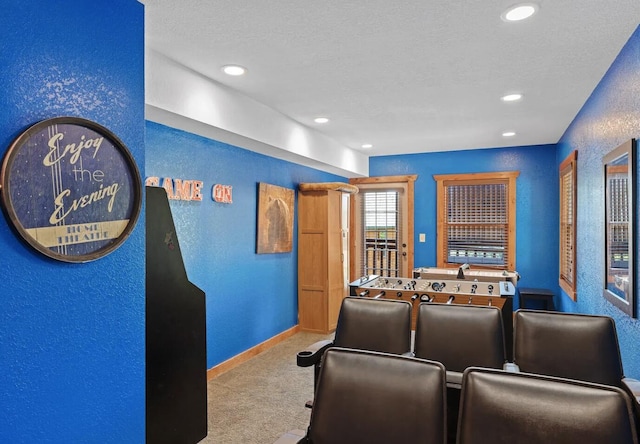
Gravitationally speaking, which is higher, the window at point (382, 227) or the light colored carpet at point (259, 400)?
the window at point (382, 227)

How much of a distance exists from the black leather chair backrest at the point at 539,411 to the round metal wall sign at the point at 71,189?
160cm

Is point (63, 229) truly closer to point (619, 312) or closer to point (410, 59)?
point (410, 59)

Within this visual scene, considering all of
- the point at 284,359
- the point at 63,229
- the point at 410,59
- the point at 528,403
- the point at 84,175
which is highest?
the point at 410,59

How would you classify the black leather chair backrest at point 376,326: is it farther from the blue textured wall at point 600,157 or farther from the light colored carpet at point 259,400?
the blue textured wall at point 600,157

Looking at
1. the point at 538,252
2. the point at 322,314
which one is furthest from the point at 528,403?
the point at 538,252

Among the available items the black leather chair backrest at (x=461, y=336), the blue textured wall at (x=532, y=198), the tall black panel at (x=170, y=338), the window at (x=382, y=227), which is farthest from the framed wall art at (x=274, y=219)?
the blue textured wall at (x=532, y=198)

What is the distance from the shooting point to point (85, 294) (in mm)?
1777

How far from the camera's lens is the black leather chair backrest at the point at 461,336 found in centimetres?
229

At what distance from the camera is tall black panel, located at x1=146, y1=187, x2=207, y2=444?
2.24 meters

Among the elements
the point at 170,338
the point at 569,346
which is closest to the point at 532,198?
the point at 569,346

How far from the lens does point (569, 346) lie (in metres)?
2.16

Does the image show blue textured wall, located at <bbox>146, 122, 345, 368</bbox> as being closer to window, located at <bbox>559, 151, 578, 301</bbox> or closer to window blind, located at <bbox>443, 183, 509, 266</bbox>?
window blind, located at <bbox>443, 183, 509, 266</bbox>

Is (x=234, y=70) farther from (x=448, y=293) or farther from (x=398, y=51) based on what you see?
(x=448, y=293)

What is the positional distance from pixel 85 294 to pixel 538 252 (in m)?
5.57
